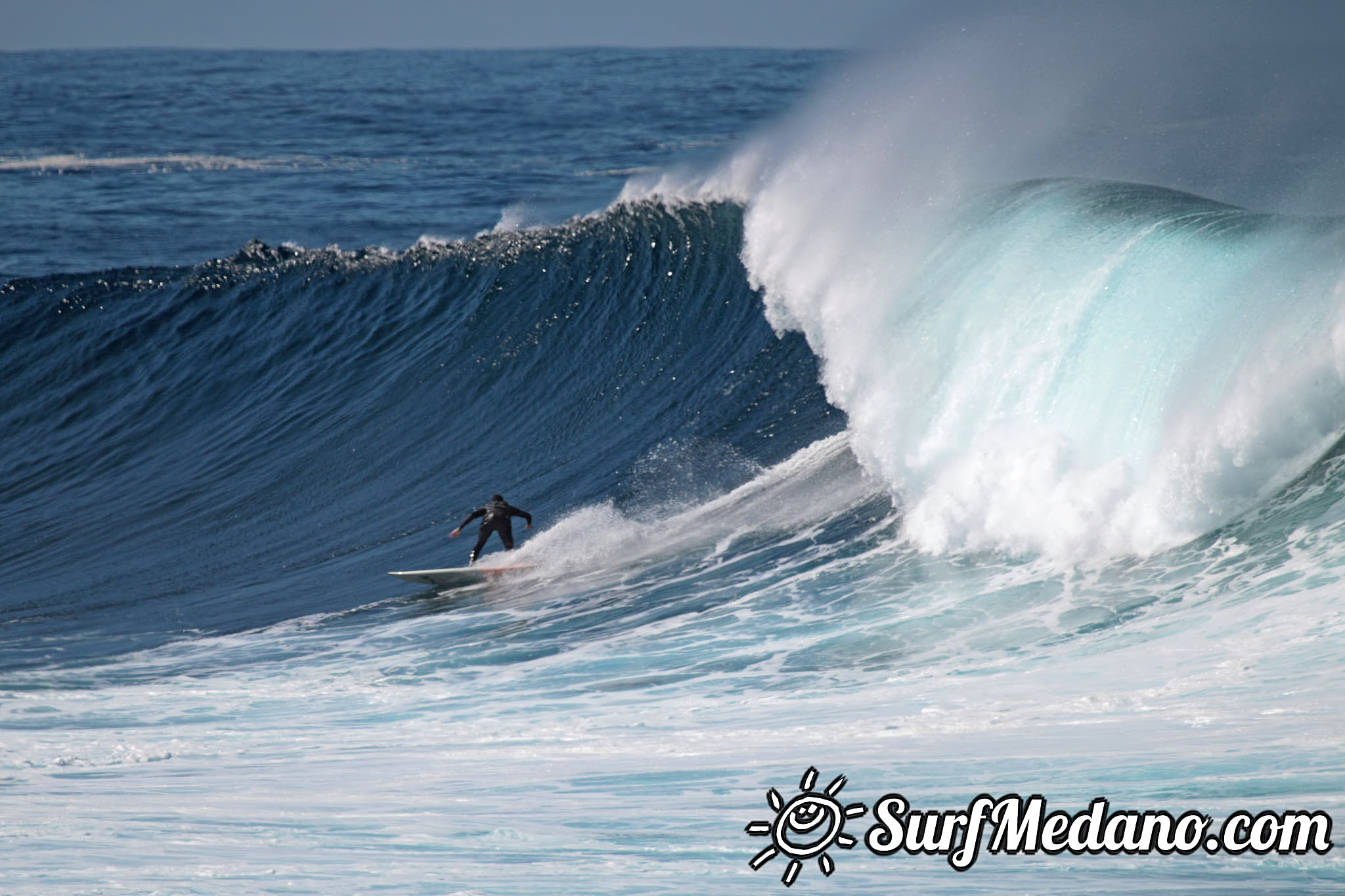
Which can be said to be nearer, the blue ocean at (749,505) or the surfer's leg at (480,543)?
the blue ocean at (749,505)

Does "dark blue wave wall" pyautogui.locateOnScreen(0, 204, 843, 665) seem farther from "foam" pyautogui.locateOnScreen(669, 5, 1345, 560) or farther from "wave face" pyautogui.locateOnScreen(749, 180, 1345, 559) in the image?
"wave face" pyautogui.locateOnScreen(749, 180, 1345, 559)

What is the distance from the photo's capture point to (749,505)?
10.1 metres

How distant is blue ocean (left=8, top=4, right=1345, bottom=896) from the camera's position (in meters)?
5.19

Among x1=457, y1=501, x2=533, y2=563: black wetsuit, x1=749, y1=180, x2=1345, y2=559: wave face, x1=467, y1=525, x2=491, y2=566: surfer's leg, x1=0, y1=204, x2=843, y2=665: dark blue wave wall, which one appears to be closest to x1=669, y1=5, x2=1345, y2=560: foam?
x1=749, y1=180, x2=1345, y2=559: wave face

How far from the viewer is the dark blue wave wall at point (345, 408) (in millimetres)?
10688

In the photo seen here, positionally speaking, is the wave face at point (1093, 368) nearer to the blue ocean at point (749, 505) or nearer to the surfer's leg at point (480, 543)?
the blue ocean at point (749, 505)

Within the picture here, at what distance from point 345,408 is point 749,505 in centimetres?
558

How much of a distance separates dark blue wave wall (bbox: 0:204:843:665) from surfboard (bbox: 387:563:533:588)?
45cm

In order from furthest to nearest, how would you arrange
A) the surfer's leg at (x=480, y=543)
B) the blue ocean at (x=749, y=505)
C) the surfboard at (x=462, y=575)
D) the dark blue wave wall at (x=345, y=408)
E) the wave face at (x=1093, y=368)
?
the dark blue wave wall at (x=345, y=408), the surfer's leg at (x=480, y=543), the surfboard at (x=462, y=575), the wave face at (x=1093, y=368), the blue ocean at (x=749, y=505)

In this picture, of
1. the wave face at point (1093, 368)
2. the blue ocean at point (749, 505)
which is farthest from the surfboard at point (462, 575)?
the wave face at point (1093, 368)

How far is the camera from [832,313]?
36.8 ft

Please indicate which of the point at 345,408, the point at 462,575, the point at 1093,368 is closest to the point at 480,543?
the point at 462,575

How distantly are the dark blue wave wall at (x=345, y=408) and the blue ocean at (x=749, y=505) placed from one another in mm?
65

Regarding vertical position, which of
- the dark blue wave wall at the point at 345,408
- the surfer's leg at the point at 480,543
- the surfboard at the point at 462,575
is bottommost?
the surfboard at the point at 462,575
